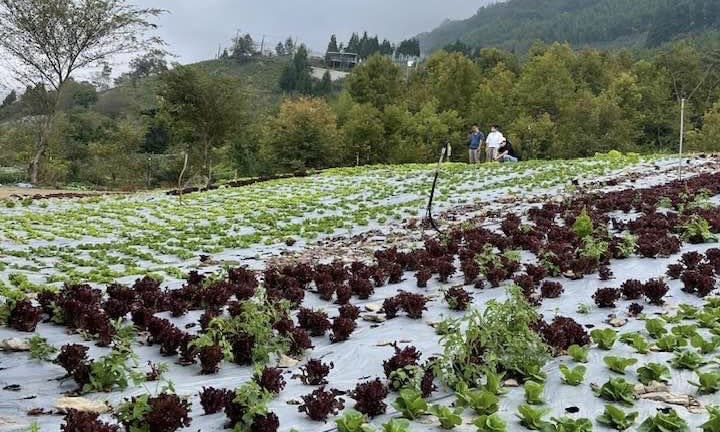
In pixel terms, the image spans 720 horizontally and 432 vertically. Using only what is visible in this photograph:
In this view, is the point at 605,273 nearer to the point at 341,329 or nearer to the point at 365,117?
the point at 341,329

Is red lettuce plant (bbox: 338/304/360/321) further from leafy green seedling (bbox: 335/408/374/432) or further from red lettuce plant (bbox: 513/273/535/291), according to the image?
leafy green seedling (bbox: 335/408/374/432)

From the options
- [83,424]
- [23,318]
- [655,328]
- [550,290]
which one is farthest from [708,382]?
[23,318]

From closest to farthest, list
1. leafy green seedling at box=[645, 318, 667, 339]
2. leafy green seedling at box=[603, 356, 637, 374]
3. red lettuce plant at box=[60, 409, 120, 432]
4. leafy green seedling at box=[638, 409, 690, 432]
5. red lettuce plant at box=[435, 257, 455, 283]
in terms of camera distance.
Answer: red lettuce plant at box=[60, 409, 120, 432], leafy green seedling at box=[638, 409, 690, 432], leafy green seedling at box=[603, 356, 637, 374], leafy green seedling at box=[645, 318, 667, 339], red lettuce plant at box=[435, 257, 455, 283]

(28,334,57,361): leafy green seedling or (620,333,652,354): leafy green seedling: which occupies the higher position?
(28,334,57,361): leafy green seedling

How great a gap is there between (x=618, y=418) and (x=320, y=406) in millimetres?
1264

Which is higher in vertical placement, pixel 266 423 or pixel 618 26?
pixel 618 26

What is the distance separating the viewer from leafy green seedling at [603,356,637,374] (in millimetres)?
2984

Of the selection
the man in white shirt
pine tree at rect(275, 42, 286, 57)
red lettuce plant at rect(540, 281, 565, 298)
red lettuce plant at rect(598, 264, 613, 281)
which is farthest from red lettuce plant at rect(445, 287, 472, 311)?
pine tree at rect(275, 42, 286, 57)

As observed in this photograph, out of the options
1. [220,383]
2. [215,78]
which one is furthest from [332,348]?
[215,78]

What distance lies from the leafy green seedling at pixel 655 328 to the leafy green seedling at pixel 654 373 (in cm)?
56

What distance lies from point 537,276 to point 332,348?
1904 mm

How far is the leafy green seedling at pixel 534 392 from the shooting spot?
274 cm

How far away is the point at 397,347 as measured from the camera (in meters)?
3.34

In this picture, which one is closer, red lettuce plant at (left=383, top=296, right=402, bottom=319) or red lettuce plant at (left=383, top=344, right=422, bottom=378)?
red lettuce plant at (left=383, top=344, right=422, bottom=378)
